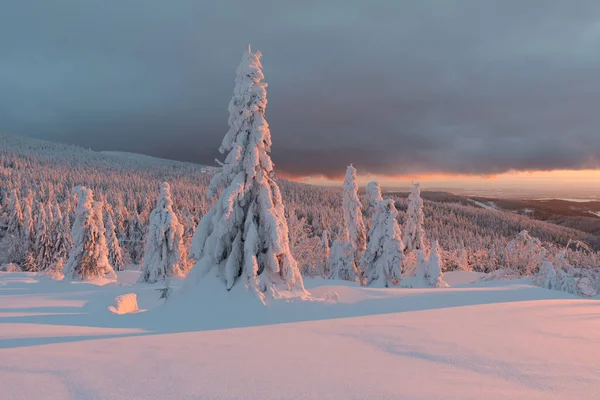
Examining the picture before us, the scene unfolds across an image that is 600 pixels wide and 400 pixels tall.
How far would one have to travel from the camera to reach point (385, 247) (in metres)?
28.2

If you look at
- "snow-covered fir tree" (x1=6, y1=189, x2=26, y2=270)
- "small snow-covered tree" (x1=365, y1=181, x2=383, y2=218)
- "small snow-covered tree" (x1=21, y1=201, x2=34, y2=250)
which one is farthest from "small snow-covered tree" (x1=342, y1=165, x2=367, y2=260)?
"small snow-covered tree" (x1=21, y1=201, x2=34, y2=250)

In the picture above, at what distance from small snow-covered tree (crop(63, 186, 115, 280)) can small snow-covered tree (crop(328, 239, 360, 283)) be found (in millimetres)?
21494

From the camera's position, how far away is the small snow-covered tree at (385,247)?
2789cm

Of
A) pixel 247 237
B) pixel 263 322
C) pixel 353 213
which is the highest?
A: pixel 247 237

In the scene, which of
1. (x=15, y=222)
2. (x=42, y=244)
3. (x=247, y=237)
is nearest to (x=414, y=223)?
(x=247, y=237)

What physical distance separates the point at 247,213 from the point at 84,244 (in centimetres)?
2354

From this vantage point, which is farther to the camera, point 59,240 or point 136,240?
point 136,240

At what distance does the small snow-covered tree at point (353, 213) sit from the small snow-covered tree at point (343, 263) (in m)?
0.72

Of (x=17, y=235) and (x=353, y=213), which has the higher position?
(x=353, y=213)

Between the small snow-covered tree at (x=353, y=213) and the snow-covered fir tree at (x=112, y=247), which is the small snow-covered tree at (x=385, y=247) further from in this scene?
the snow-covered fir tree at (x=112, y=247)

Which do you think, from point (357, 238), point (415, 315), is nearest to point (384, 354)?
point (415, 315)

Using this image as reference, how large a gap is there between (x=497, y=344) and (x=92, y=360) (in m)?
5.81

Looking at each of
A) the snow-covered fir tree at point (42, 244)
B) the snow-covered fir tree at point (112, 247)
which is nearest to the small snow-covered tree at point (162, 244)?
the snow-covered fir tree at point (112, 247)

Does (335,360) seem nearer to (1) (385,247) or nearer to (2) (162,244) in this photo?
(1) (385,247)
